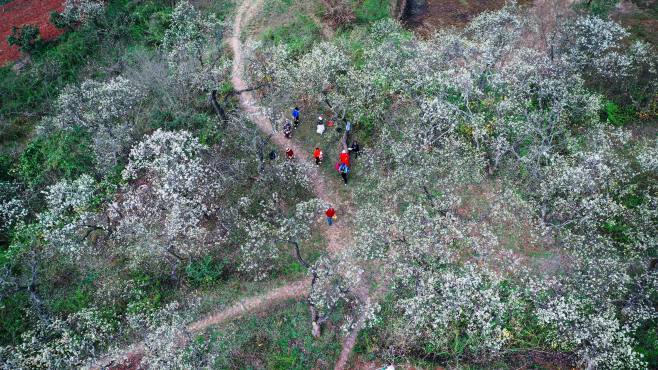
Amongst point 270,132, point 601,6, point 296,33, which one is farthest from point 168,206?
point 601,6

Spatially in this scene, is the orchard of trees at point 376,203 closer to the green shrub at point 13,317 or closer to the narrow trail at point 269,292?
the green shrub at point 13,317

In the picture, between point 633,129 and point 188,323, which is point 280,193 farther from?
point 633,129

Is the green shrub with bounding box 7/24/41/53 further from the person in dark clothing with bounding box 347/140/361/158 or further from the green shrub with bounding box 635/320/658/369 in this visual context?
the green shrub with bounding box 635/320/658/369

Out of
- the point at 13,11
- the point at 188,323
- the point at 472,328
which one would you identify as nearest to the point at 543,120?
the point at 472,328

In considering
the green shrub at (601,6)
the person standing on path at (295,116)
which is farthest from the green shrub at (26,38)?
the green shrub at (601,6)

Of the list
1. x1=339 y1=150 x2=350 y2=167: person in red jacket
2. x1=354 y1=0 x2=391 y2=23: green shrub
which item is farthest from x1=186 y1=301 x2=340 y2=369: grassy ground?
x1=354 y1=0 x2=391 y2=23: green shrub

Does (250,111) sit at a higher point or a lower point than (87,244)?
higher

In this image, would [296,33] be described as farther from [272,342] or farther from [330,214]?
[272,342]
